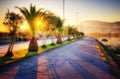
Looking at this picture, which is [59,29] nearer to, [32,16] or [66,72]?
[32,16]

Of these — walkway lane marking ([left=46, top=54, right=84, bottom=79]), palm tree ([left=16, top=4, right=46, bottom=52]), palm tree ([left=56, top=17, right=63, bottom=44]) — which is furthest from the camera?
palm tree ([left=56, top=17, right=63, bottom=44])

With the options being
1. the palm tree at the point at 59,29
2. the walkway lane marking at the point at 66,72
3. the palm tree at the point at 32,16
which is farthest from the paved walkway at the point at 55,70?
the palm tree at the point at 59,29

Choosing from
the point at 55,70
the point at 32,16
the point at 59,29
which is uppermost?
the point at 32,16

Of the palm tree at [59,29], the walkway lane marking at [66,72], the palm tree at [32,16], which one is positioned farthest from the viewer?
the palm tree at [59,29]

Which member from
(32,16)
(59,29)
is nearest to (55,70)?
(32,16)

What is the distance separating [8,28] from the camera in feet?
50.8

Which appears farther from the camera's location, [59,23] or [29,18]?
[59,23]

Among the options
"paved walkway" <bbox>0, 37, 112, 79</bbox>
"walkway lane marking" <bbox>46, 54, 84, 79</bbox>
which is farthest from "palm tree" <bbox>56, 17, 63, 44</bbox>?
"walkway lane marking" <bbox>46, 54, 84, 79</bbox>

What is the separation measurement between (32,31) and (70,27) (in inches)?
1493

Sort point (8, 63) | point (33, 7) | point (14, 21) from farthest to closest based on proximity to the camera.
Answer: point (33, 7) → point (14, 21) → point (8, 63)

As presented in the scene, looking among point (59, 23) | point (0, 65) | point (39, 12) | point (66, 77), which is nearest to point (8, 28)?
point (39, 12)

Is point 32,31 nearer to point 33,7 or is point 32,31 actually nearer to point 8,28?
point 33,7

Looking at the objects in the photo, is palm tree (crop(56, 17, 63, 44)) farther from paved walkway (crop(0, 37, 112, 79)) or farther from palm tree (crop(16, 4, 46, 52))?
paved walkway (crop(0, 37, 112, 79))

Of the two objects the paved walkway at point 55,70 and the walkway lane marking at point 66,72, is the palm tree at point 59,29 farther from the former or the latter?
the walkway lane marking at point 66,72
